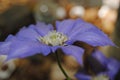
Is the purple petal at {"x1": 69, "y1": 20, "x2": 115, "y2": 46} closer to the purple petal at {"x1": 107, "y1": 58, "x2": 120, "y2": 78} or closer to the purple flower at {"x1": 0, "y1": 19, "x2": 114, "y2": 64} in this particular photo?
the purple flower at {"x1": 0, "y1": 19, "x2": 114, "y2": 64}

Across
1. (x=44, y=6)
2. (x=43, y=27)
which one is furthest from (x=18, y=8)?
(x=43, y=27)

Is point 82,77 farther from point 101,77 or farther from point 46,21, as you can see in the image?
point 46,21

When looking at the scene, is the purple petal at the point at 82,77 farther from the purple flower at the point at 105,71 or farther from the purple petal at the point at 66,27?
the purple petal at the point at 66,27

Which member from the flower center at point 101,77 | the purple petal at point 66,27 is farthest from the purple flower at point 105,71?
the purple petal at point 66,27

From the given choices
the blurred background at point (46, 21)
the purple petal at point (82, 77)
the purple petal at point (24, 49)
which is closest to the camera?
the purple petal at point (24, 49)

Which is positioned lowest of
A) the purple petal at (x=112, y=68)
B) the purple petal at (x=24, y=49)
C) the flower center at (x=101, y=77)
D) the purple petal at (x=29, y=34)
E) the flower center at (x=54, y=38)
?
the flower center at (x=101, y=77)

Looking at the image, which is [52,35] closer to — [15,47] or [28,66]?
[15,47]
